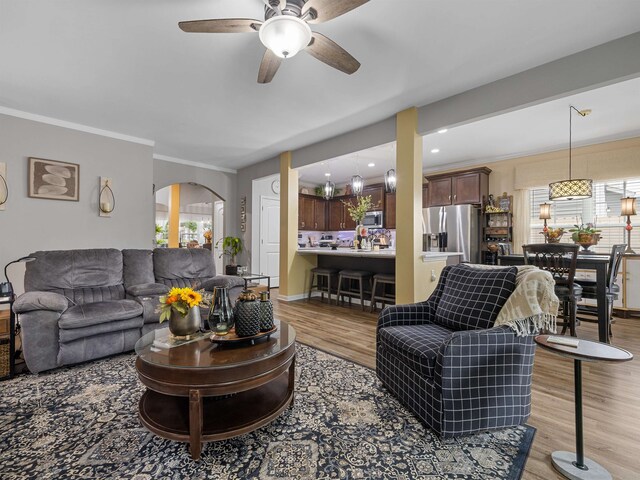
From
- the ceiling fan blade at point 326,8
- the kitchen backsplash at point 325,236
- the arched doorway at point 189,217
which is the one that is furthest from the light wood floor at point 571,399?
the arched doorway at point 189,217

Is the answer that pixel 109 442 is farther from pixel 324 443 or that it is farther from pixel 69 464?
pixel 324 443

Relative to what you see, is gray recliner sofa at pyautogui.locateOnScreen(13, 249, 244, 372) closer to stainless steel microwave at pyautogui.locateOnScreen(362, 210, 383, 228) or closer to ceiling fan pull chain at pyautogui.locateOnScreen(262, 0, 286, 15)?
ceiling fan pull chain at pyautogui.locateOnScreen(262, 0, 286, 15)

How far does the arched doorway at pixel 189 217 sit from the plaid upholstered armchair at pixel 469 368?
6.52 m

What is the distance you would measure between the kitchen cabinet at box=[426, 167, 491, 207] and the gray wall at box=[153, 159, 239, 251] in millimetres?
3894

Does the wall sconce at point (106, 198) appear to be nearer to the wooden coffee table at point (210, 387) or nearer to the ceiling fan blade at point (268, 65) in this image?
the ceiling fan blade at point (268, 65)

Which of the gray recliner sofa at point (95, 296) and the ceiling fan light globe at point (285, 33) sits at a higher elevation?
the ceiling fan light globe at point (285, 33)

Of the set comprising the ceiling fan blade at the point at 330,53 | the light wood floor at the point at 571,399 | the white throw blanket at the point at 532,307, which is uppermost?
the ceiling fan blade at the point at 330,53

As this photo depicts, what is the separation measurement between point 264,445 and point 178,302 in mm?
916

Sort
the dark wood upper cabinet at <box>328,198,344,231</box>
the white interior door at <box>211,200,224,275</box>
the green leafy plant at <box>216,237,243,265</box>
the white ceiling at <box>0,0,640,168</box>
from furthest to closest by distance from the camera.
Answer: the dark wood upper cabinet at <box>328,198,344,231</box> < the white interior door at <box>211,200,224,275</box> < the green leafy plant at <box>216,237,243,265</box> < the white ceiling at <box>0,0,640,168</box>

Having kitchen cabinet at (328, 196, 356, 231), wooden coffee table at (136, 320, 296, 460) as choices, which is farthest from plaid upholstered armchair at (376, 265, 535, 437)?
kitchen cabinet at (328, 196, 356, 231)

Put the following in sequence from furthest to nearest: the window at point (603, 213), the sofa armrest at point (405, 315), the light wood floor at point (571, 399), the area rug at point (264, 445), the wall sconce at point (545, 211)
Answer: the wall sconce at point (545, 211) → the window at point (603, 213) → the sofa armrest at point (405, 315) → the light wood floor at point (571, 399) → the area rug at point (264, 445)

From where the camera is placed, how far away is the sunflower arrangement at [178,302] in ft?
5.98

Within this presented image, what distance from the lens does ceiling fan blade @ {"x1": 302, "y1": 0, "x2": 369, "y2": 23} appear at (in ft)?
5.69

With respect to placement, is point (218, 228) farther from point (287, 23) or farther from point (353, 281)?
point (287, 23)
